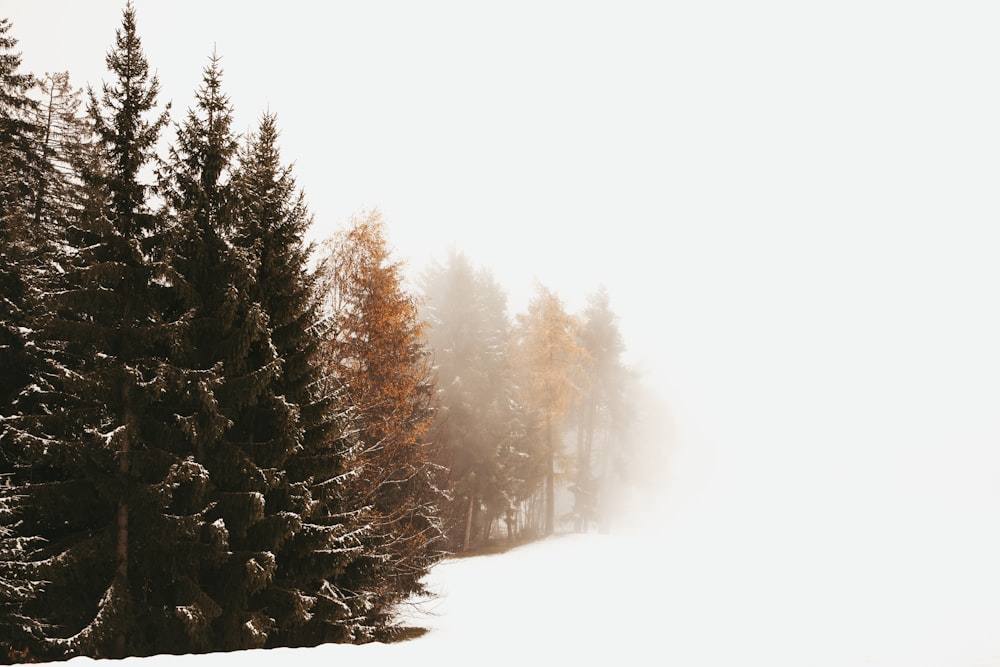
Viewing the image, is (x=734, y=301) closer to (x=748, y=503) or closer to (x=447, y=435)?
(x=748, y=503)

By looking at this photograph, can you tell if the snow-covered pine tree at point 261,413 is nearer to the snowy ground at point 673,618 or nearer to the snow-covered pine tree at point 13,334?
the snowy ground at point 673,618

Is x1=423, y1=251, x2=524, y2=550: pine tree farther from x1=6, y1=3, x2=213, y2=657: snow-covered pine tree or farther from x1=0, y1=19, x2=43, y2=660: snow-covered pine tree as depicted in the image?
x1=6, y1=3, x2=213, y2=657: snow-covered pine tree

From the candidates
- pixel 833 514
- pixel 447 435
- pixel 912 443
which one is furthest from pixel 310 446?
pixel 912 443

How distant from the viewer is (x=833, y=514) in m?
34.6

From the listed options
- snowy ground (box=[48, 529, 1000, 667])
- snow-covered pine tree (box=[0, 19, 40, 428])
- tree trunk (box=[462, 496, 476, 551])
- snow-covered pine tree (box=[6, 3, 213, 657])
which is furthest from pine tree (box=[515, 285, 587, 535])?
snow-covered pine tree (box=[0, 19, 40, 428])

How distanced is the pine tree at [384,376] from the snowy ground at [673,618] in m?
2.01

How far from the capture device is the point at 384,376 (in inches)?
620


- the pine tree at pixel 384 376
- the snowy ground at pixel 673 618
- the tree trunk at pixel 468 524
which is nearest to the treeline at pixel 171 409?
the pine tree at pixel 384 376

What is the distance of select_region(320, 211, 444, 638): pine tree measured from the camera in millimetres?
14484

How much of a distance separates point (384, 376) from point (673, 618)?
925 centimetres

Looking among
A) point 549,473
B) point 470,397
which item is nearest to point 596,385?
point 549,473

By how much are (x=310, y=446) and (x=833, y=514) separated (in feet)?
114

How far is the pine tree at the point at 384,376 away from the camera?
1448 centimetres

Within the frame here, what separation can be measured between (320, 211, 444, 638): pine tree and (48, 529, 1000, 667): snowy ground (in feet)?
6.60
